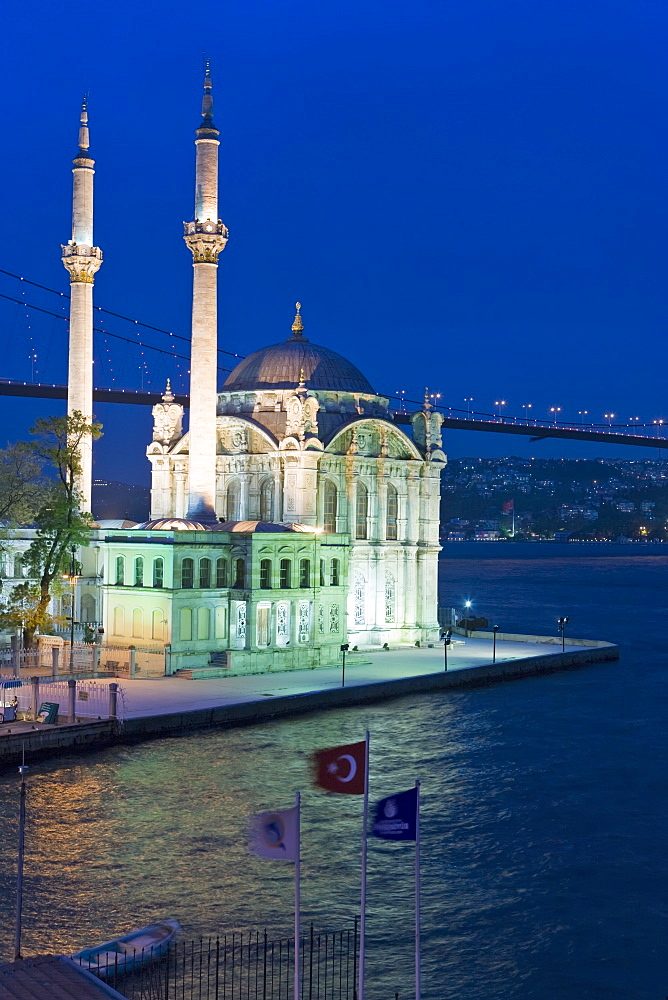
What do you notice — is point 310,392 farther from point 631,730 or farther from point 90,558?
point 631,730

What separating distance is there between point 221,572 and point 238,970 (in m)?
27.7

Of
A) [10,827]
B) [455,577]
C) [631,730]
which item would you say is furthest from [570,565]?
[10,827]

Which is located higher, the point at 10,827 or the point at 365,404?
the point at 365,404

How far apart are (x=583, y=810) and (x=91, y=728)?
12333mm

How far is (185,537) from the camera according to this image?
44781 millimetres

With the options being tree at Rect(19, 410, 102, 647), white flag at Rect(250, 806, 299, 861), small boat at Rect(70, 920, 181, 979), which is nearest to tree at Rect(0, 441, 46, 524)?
tree at Rect(19, 410, 102, 647)

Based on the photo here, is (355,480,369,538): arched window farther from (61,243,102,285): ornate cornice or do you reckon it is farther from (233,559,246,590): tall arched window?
(61,243,102,285): ornate cornice

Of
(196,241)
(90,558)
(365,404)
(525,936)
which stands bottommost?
(525,936)

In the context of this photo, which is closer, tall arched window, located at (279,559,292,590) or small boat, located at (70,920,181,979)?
small boat, located at (70,920,181,979)

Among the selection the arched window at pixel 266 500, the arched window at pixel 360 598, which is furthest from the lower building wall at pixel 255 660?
the arched window at pixel 266 500

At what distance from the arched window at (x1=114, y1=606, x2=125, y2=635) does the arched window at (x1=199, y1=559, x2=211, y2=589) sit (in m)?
2.91

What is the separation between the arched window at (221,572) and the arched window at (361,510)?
26.3 feet

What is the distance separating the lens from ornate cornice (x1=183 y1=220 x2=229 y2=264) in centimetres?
4800

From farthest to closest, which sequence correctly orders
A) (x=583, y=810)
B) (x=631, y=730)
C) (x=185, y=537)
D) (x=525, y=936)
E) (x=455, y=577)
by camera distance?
(x=455, y=577)
(x=185, y=537)
(x=631, y=730)
(x=583, y=810)
(x=525, y=936)
